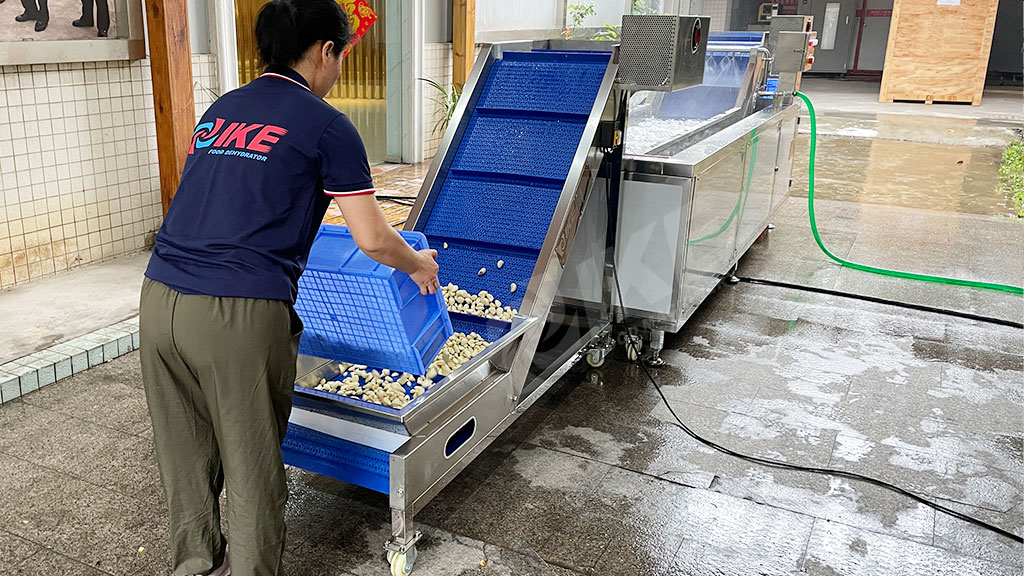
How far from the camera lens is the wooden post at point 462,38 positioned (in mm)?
7000

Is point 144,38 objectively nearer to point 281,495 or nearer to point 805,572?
point 281,495

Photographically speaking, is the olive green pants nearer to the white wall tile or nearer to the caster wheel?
the caster wheel

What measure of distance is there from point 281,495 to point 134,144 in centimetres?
307

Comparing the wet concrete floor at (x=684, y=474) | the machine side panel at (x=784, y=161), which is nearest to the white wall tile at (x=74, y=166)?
the wet concrete floor at (x=684, y=474)

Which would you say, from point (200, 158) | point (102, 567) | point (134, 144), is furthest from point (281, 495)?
point (134, 144)

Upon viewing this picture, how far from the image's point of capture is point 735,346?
3.77 m

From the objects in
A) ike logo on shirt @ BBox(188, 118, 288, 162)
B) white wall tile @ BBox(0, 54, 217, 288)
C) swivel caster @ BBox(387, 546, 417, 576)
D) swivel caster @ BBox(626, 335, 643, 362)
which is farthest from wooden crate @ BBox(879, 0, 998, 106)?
ike logo on shirt @ BBox(188, 118, 288, 162)

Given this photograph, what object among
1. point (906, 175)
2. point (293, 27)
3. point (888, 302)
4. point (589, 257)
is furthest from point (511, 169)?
point (906, 175)

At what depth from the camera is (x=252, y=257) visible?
5.56 ft

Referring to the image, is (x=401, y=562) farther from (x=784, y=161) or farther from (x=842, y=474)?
(x=784, y=161)

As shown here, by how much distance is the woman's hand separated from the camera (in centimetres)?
202

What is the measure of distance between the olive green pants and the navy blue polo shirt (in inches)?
2.2

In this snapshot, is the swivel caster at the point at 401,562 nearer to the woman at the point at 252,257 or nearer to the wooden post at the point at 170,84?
the woman at the point at 252,257

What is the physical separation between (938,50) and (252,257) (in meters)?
14.9
